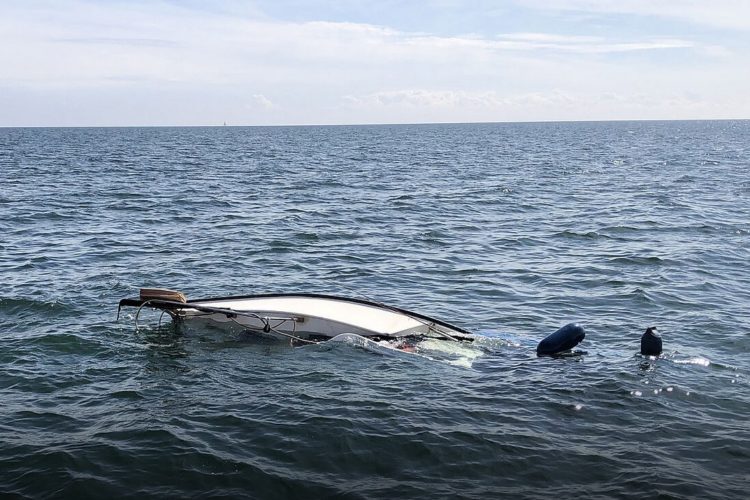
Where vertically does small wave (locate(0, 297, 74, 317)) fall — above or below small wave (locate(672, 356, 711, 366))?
above

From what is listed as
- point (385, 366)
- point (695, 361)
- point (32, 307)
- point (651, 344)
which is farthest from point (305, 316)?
point (695, 361)

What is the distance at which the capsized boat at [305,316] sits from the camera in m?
16.2

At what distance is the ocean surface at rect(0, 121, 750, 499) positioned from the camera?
411 inches

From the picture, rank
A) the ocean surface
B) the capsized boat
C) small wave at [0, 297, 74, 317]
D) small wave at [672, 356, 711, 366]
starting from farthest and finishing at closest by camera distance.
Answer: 1. small wave at [0, 297, 74, 317]
2. the capsized boat
3. small wave at [672, 356, 711, 366]
4. the ocean surface

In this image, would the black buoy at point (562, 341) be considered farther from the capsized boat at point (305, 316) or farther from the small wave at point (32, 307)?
the small wave at point (32, 307)

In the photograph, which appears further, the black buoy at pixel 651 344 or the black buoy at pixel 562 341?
the black buoy at pixel 562 341

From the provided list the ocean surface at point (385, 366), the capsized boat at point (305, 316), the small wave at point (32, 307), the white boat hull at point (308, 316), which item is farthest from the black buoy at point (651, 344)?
the small wave at point (32, 307)

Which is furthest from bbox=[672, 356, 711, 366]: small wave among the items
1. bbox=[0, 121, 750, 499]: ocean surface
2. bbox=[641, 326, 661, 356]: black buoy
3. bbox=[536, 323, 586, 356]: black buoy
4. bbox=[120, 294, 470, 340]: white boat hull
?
bbox=[120, 294, 470, 340]: white boat hull

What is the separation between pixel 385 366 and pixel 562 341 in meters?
3.93

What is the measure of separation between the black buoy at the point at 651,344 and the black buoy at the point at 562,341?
1323mm

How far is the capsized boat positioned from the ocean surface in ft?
1.67

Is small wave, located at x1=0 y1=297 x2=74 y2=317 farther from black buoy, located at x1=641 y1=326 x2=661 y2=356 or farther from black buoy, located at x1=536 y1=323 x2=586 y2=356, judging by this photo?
black buoy, located at x1=641 y1=326 x2=661 y2=356

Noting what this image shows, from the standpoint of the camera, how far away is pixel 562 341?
15.5m

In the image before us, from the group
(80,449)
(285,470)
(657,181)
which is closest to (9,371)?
(80,449)
